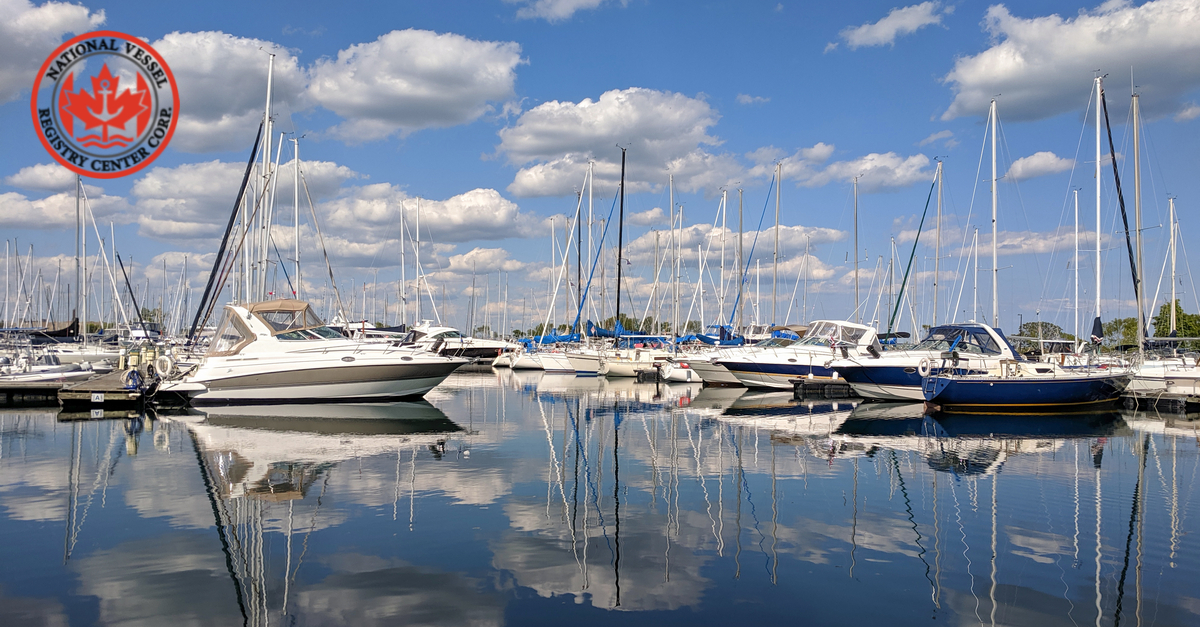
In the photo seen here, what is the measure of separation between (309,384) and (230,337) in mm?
3678

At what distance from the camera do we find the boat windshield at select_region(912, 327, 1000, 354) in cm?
2689

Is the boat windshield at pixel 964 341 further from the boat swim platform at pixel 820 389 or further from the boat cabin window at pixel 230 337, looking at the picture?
the boat cabin window at pixel 230 337

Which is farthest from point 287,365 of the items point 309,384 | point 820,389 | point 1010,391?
point 1010,391

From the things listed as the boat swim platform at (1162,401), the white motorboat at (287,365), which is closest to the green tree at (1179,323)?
the boat swim platform at (1162,401)

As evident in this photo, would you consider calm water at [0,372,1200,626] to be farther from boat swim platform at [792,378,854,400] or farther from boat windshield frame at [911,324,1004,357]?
boat swim platform at [792,378,854,400]

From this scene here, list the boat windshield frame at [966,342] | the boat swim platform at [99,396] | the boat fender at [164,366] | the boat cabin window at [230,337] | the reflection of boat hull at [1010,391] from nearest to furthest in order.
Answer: the reflection of boat hull at [1010,391] < the boat swim platform at [99,396] < the boat cabin window at [230,337] < the boat fender at [164,366] < the boat windshield frame at [966,342]

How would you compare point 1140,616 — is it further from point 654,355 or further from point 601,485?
point 654,355

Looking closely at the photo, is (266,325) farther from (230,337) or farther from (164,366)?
(164,366)

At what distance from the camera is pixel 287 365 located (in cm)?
2536

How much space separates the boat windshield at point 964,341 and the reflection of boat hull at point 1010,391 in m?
2.56

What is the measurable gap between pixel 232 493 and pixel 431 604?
628 cm

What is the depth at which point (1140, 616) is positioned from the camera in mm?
6711

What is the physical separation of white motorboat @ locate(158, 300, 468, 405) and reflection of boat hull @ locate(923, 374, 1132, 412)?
16.7m

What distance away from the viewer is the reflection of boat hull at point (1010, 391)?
24141 mm
